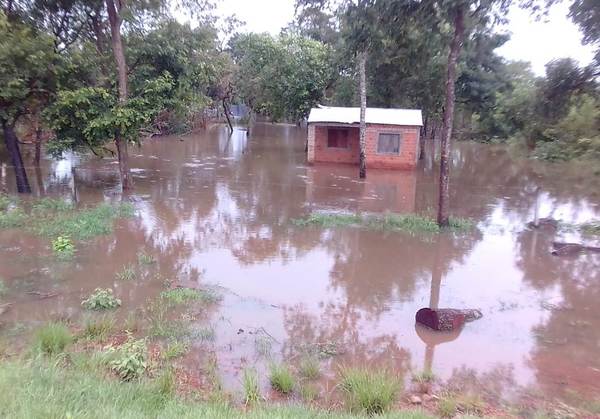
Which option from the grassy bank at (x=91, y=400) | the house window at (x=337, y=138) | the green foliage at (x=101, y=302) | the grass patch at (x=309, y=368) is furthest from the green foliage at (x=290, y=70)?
the grassy bank at (x=91, y=400)

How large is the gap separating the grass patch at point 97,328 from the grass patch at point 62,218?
16.5 ft

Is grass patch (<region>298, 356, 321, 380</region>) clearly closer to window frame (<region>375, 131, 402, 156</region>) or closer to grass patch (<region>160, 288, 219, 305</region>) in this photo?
grass patch (<region>160, 288, 219, 305</region>)

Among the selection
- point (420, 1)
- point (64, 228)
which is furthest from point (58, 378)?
point (420, 1)

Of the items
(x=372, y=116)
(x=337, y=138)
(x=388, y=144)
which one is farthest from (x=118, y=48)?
(x=388, y=144)

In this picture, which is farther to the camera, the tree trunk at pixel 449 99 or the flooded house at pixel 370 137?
the flooded house at pixel 370 137

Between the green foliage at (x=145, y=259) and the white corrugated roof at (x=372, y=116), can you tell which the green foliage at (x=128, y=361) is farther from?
the white corrugated roof at (x=372, y=116)

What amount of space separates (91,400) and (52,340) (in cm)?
254

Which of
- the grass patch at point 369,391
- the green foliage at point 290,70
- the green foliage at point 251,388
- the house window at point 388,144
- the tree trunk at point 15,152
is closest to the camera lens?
the grass patch at point 369,391

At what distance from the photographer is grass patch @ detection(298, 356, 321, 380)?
20.9 feet

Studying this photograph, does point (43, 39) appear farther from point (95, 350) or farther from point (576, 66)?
point (576, 66)

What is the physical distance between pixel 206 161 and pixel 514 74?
73.9 ft

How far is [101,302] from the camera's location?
8.31 metres

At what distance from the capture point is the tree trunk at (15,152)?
16309 millimetres

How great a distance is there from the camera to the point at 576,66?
12.2 m
